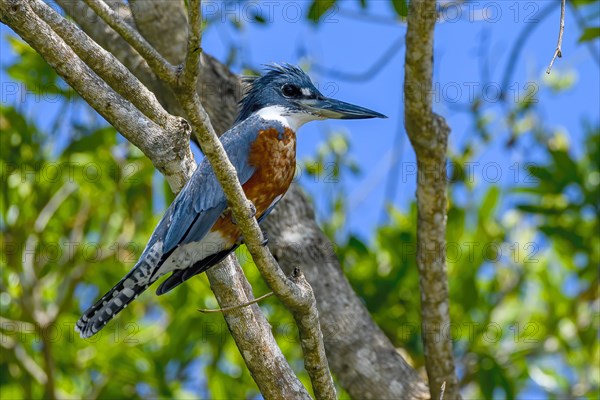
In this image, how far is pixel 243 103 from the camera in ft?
15.5

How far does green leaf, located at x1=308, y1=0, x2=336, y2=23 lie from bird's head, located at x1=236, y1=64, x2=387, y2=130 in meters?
0.29

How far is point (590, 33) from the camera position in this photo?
4352 millimetres

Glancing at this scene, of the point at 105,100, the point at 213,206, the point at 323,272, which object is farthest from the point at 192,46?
the point at 323,272

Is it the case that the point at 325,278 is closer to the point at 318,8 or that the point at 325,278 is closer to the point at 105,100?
the point at 318,8

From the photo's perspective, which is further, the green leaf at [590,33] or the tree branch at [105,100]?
the green leaf at [590,33]

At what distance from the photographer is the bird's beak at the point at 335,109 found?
4.31 m

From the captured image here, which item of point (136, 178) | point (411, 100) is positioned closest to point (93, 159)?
point (136, 178)

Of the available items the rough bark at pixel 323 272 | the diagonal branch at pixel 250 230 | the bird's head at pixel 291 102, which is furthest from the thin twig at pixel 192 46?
the rough bark at pixel 323 272

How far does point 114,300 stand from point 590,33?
2.51m

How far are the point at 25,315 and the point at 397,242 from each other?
2.17m

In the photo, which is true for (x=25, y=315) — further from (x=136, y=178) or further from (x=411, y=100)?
(x=411, y=100)

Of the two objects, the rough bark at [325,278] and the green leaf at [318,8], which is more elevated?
the green leaf at [318,8]

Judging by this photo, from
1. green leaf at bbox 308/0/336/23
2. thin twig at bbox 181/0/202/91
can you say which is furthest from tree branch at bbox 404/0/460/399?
thin twig at bbox 181/0/202/91

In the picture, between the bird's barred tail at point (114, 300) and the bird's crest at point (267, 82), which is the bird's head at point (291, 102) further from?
the bird's barred tail at point (114, 300)
